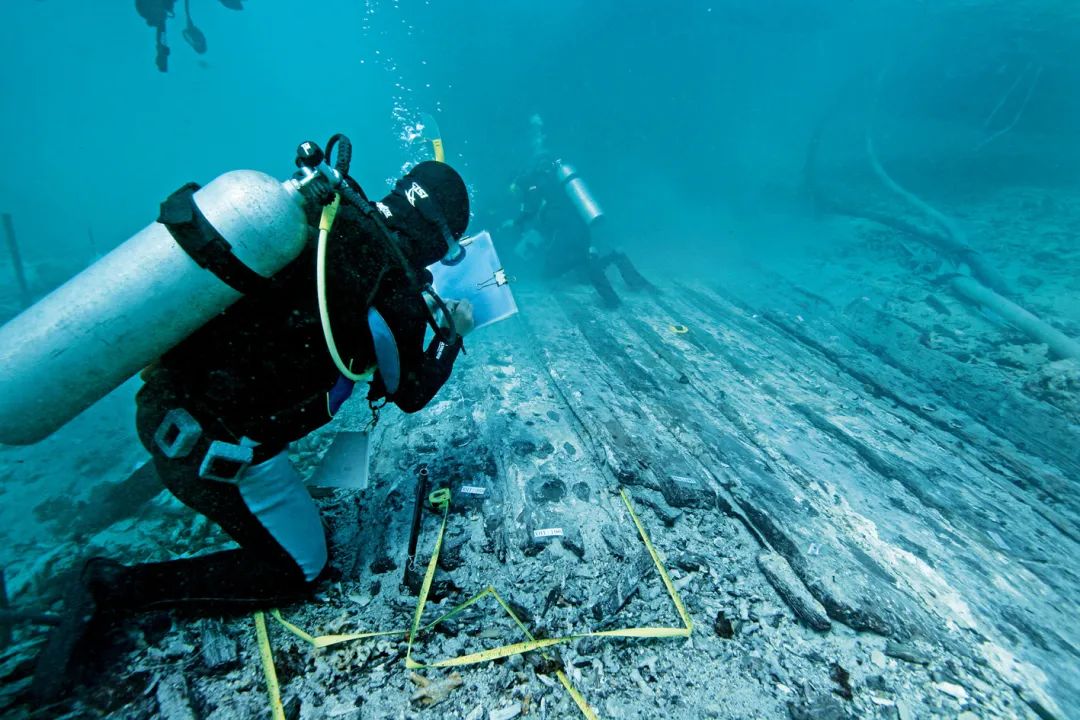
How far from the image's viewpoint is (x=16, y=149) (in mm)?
66250

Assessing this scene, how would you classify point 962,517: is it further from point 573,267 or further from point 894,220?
point 894,220

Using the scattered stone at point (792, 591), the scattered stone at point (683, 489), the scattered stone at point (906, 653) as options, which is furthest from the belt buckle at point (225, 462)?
the scattered stone at point (906, 653)

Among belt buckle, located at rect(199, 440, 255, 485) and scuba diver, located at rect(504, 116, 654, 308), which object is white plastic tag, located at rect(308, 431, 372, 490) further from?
scuba diver, located at rect(504, 116, 654, 308)

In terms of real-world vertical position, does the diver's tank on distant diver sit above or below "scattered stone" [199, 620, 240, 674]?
above

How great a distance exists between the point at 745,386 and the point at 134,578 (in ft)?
18.6

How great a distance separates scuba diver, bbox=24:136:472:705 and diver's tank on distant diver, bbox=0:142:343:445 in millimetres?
14

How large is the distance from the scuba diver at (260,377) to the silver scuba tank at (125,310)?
0.02 metres

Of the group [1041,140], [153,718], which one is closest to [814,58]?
[1041,140]

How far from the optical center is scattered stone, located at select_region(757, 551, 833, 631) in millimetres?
2209

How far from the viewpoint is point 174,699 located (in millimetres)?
1778

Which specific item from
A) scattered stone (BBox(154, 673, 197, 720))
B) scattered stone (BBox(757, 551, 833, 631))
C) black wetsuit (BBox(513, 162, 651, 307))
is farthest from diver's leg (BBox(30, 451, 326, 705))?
black wetsuit (BBox(513, 162, 651, 307))

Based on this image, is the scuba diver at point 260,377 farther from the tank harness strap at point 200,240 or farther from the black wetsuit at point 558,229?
the black wetsuit at point 558,229

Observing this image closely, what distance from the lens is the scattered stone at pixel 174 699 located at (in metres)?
1.72

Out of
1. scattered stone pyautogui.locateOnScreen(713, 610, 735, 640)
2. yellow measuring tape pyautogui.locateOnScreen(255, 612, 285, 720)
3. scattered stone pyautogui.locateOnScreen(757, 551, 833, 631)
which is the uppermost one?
yellow measuring tape pyautogui.locateOnScreen(255, 612, 285, 720)
